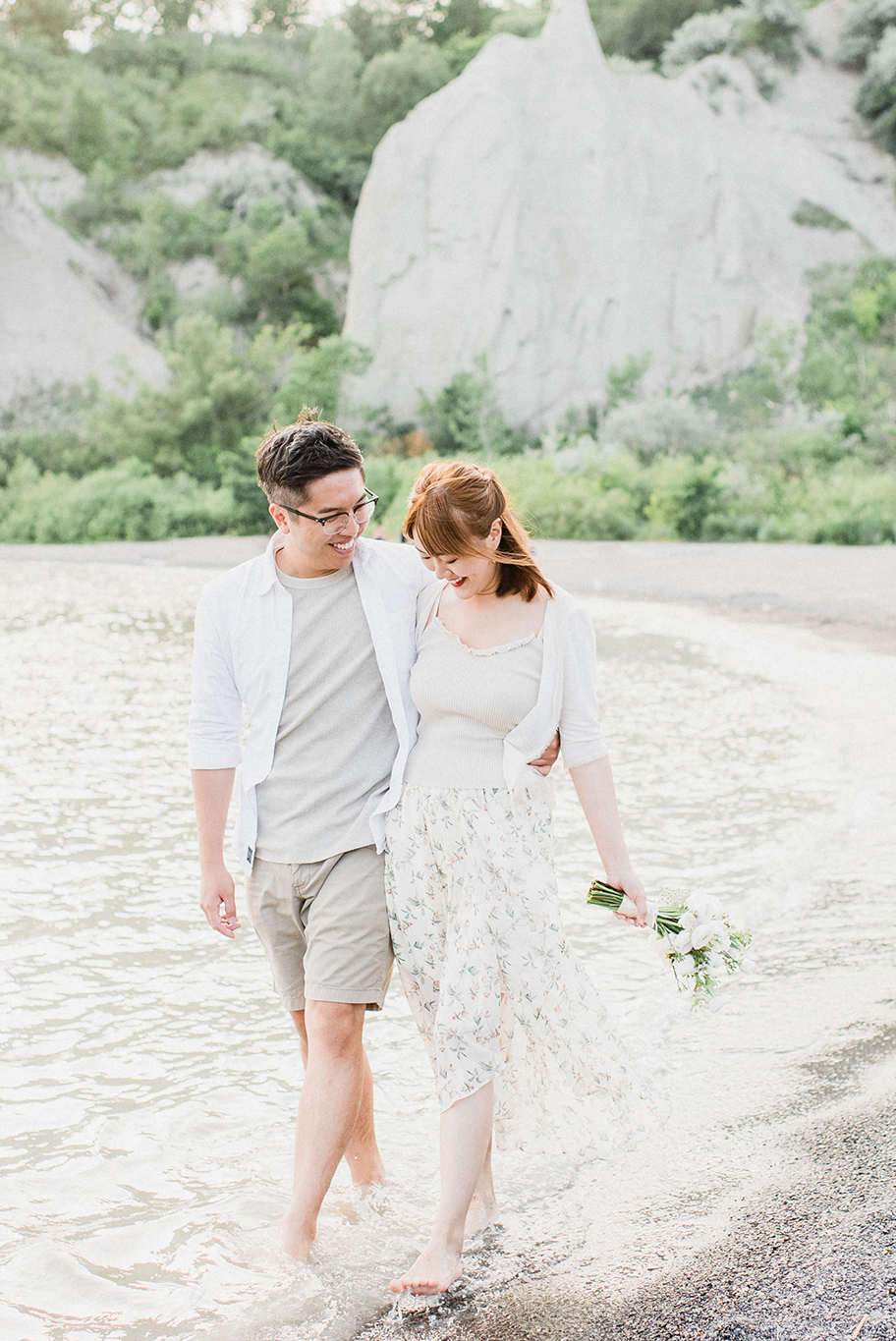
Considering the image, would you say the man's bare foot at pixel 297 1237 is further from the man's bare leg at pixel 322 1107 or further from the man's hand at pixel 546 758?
the man's hand at pixel 546 758

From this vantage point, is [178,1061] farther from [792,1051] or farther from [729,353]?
[729,353]

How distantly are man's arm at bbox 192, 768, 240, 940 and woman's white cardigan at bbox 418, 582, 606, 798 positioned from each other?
0.63 meters

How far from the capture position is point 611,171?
104 ft

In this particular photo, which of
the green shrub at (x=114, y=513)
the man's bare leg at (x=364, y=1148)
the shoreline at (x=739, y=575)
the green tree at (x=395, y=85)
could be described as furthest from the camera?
the green tree at (x=395, y=85)

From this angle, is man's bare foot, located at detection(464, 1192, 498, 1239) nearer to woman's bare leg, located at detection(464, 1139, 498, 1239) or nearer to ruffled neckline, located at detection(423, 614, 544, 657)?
woman's bare leg, located at detection(464, 1139, 498, 1239)

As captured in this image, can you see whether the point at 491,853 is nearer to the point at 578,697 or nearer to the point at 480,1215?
the point at 578,697

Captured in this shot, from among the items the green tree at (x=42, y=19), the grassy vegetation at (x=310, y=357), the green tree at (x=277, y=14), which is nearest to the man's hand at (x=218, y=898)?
the grassy vegetation at (x=310, y=357)

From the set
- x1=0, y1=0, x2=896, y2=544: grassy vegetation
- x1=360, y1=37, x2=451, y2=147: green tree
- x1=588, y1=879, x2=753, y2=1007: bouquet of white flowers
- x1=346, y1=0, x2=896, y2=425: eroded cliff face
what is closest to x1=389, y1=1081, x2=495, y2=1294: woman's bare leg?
x1=588, y1=879, x2=753, y2=1007: bouquet of white flowers

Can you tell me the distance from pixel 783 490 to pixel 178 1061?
18944mm

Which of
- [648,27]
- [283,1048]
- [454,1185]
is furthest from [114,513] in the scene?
[648,27]

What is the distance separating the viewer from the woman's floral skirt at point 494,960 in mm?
2498

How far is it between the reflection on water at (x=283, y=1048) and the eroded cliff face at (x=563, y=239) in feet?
80.4

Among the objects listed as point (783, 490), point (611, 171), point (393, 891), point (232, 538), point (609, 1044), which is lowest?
point (232, 538)

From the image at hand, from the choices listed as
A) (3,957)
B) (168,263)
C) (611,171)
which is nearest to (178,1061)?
(3,957)
